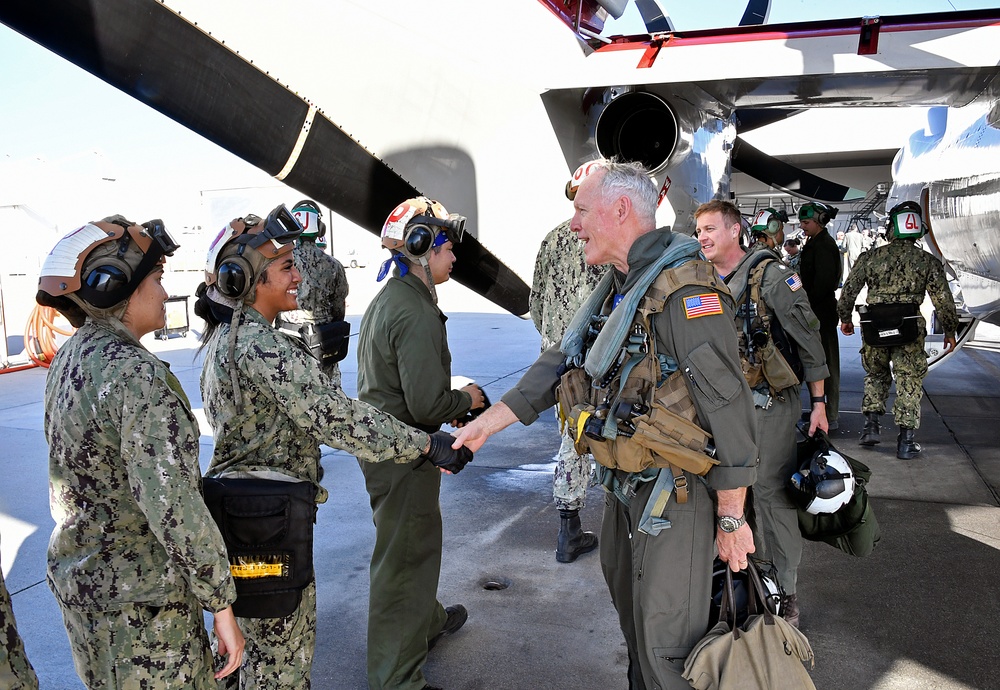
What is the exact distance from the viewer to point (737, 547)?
205cm

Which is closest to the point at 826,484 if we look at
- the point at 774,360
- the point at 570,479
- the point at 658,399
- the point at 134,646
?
the point at 774,360

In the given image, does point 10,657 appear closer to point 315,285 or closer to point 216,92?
point 216,92

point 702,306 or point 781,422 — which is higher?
point 702,306

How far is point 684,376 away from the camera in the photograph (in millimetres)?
2043

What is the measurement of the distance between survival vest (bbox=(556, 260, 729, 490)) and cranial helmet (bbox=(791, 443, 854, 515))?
117 cm

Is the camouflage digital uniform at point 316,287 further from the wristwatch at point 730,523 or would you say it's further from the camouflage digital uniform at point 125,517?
the wristwatch at point 730,523

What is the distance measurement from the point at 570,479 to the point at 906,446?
11.5 ft

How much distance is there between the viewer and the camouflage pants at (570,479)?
4.07 meters

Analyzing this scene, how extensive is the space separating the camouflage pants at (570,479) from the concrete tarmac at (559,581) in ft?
1.07

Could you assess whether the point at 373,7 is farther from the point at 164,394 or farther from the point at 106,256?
the point at 164,394

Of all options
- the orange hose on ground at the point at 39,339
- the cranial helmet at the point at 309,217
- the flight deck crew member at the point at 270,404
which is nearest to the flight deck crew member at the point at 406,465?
the flight deck crew member at the point at 270,404

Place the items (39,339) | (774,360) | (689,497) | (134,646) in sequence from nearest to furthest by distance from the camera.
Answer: (134,646)
(689,497)
(774,360)
(39,339)

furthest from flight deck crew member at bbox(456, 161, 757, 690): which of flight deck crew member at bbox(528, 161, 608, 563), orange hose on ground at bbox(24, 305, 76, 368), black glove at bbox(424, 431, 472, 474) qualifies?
orange hose on ground at bbox(24, 305, 76, 368)

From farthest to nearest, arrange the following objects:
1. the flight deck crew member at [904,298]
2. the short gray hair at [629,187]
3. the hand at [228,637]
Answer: the flight deck crew member at [904,298], the short gray hair at [629,187], the hand at [228,637]
